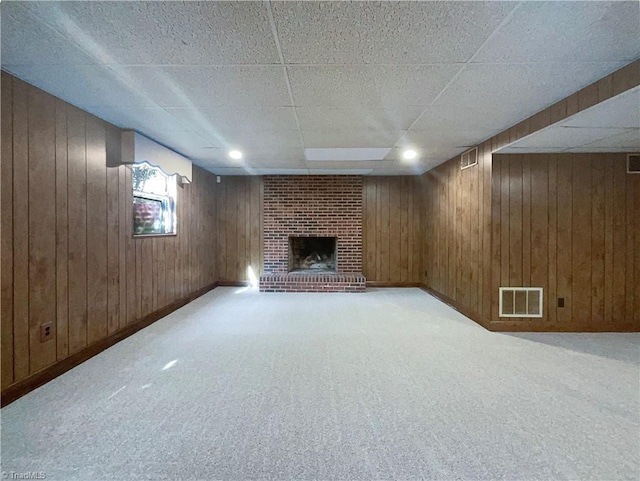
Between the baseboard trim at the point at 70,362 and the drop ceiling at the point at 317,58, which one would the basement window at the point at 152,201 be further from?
the baseboard trim at the point at 70,362

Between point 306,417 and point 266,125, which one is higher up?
point 266,125

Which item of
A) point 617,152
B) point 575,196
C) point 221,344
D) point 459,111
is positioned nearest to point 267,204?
point 221,344

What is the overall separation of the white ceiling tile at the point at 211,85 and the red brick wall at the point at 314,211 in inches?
150

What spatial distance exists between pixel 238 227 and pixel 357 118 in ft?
13.7

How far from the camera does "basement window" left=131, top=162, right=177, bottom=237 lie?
3.66 m

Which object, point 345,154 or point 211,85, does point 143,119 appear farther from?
point 345,154

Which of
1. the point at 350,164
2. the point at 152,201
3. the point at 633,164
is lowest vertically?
the point at 152,201

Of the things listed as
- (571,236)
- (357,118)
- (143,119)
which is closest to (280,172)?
(143,119)

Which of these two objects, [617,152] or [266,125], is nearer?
[266,125]

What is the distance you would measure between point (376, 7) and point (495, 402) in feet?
7.91

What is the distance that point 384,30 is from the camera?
5.19ft

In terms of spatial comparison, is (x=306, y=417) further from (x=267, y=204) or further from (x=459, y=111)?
(x=267, y=204)

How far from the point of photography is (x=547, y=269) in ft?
12.0

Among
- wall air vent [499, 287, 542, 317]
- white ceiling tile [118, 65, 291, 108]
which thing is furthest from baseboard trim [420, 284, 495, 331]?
white ceiling tile [118, 65, 291, 108]
